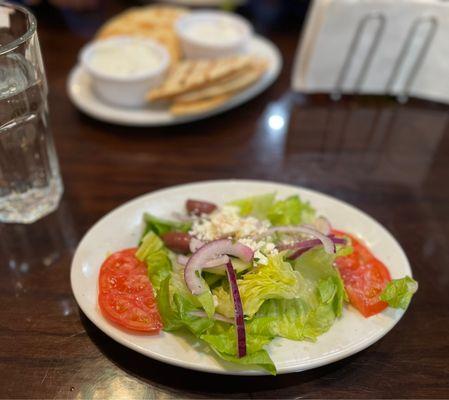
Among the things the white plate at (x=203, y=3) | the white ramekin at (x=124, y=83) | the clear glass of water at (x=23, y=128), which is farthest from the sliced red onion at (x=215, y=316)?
the white plate at (x=203, y=3)

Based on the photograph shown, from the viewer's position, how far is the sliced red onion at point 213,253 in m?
1.17

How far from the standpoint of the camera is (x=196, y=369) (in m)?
1.09

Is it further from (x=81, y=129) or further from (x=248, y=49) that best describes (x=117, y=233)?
(x=248, y=49)

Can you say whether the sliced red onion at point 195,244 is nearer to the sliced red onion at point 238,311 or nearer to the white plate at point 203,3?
the sliced red onion at point 238,311

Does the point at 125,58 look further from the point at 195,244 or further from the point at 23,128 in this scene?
the point at 195,244

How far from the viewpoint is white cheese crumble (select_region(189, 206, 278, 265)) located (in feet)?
3.97

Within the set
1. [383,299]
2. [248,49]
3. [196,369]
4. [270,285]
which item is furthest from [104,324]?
[248,49]

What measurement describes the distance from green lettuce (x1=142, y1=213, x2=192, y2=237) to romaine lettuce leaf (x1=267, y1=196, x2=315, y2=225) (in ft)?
0.81

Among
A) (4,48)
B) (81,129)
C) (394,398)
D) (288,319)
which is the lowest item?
(81,129)

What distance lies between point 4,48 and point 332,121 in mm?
1391

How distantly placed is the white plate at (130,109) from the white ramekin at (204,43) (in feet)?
0.67

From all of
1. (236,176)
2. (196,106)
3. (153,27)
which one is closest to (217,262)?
(236,176)

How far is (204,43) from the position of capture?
2301 mm

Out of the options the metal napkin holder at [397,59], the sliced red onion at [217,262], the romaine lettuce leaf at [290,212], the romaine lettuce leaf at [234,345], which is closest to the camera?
the romaine lettuce leaf at [234,345]
